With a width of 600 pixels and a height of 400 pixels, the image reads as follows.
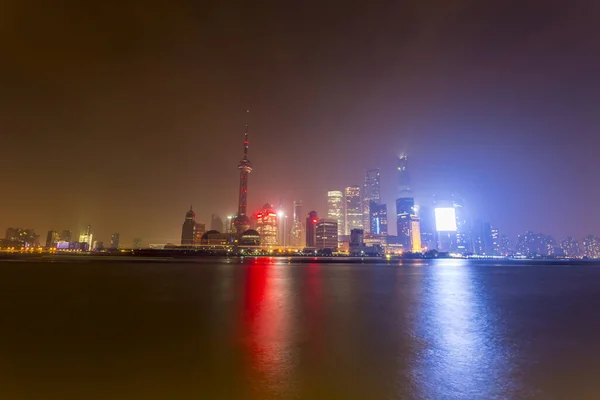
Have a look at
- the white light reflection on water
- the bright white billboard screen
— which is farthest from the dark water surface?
the bright white billboard screen

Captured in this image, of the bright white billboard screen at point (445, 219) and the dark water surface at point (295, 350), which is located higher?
the bright white billboard screen at point (445, 219)

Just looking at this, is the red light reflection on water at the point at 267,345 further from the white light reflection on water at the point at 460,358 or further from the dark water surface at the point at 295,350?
the white light reflection on water at the point at 460,358

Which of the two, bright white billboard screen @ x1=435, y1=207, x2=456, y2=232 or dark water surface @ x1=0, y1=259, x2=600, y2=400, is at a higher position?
bright white billboard screen @ x1=435, y1=207, x2=456, y2=232

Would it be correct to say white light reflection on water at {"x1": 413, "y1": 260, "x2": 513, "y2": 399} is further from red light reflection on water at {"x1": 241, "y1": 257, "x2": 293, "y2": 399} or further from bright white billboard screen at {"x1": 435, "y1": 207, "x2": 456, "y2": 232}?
bright white billboard screen at {"x1": 435, "y1": 207, "x2": 456, "y2": 232}

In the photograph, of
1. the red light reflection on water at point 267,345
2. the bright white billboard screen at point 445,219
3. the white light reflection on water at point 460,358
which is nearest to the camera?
the white light reflection on water at point 460,358

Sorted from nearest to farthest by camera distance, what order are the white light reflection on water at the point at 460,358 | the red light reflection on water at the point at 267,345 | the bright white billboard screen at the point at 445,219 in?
the white light reflection on water at the point at 460,358, the red light reflection on water at the point at 267,345, the bright white billboard screen at the point at 445,219

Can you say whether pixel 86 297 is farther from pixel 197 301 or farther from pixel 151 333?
pixel 151 333

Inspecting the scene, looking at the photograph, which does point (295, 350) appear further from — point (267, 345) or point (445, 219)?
point (445, 219)

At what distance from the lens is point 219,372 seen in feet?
35.6

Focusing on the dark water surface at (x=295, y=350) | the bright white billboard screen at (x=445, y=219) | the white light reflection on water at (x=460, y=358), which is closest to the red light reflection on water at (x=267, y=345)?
the dark water surface at (x=295, y=350)

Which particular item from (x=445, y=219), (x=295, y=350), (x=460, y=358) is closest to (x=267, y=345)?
(x=295, y=350)

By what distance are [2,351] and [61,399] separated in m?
7.95

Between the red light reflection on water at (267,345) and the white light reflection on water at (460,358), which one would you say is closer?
the white light reflection on water at (460,358)

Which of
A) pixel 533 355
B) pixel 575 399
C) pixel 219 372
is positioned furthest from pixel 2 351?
pixel 533 355
